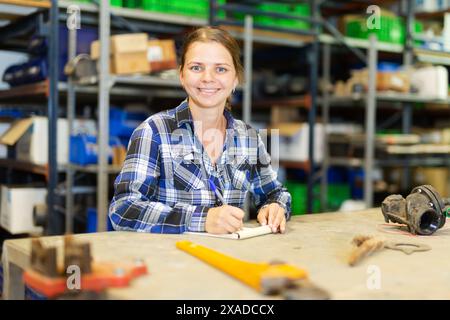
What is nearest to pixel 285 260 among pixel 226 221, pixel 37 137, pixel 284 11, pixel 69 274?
pixel 226 221

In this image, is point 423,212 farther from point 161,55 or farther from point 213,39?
point 161,55

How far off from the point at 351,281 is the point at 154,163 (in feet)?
2.67

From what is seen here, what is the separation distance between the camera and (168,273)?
945mm

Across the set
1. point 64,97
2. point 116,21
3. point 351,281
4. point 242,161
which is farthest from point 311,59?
point 351,281

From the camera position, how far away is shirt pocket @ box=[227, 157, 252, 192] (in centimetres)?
175

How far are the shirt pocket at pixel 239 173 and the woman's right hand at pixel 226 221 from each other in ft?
1.28

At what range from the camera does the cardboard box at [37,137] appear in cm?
343

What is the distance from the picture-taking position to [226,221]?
1.33 meters

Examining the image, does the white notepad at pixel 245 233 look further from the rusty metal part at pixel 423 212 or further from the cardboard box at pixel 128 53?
the cardboard box at pixel 128 53

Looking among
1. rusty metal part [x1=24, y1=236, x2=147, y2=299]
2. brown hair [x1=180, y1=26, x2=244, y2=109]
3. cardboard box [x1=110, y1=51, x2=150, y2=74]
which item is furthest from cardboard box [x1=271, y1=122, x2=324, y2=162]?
rusty metal part [x1=24, y1=236, x2=147, y2=299]

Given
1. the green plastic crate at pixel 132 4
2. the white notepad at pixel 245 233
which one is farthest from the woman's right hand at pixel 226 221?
the green plastic crate at pixel 132 4

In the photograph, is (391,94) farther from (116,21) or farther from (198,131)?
(198,131)

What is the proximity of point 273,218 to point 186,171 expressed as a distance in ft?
1.14
